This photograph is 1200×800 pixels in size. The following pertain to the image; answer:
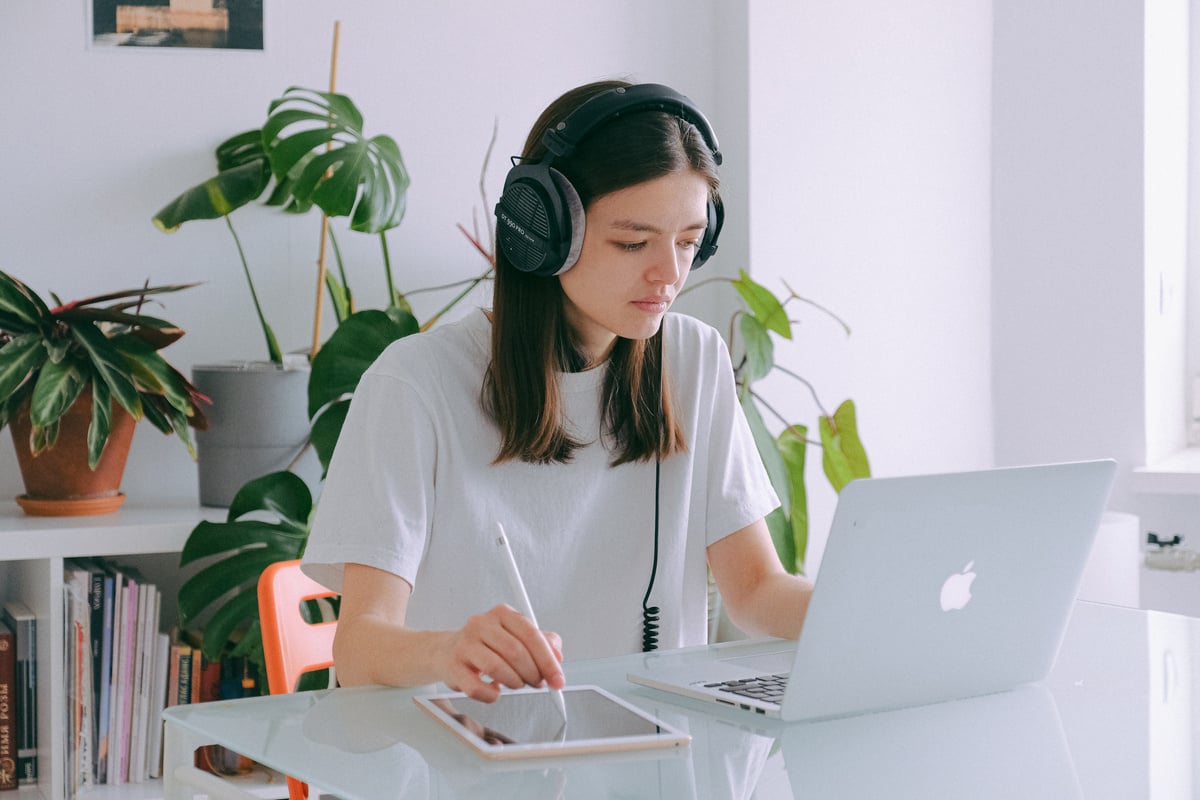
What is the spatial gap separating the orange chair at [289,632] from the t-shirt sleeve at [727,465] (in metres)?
0.44

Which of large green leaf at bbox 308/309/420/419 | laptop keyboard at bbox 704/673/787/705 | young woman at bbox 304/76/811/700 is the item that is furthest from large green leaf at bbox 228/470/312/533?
laptop keyboard at bbox 704/673/787/705

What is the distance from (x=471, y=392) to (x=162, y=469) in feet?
3.64

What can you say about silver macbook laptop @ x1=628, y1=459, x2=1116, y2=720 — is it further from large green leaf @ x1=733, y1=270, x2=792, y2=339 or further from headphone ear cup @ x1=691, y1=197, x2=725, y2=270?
large green leaf @ x1=733, y1=270, x2=792, y2=339

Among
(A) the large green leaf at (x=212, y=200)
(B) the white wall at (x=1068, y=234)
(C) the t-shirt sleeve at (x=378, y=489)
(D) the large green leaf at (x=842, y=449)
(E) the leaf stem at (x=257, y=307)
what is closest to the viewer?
(C) the t-shirt sleeve at (x=378, y=489)

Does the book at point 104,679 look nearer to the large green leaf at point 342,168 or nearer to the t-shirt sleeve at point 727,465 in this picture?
the large green leaf at point 342,168

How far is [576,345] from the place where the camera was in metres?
1.46

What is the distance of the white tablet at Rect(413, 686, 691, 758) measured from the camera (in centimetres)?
85

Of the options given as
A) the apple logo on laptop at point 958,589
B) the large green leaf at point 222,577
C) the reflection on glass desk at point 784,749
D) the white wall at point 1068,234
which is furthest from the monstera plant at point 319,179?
the white wall at point 1068,234

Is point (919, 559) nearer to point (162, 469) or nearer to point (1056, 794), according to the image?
point (1056, 794)

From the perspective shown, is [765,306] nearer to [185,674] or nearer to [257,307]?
[257,307]

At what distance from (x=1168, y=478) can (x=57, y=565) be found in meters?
2.04

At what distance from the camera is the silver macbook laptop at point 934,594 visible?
36.3 inches

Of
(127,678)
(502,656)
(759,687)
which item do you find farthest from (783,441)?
(502,656)

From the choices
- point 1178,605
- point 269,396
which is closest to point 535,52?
point 269,396
